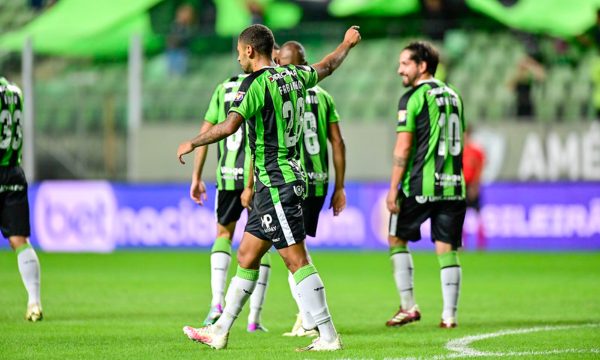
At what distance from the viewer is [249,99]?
24.1 ft

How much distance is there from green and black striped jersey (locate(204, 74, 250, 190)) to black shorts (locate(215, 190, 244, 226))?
0.24 feet

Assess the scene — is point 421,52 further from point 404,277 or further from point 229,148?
point 404,277

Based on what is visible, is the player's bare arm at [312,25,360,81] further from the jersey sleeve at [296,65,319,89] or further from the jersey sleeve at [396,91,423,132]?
the jersey sleeve at [396,91,423,132]

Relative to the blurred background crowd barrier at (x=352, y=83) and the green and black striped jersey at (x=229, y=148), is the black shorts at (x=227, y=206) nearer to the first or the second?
the green and black striped jersey at (x=229, y=148)

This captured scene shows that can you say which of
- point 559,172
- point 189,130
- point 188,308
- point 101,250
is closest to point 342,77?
point 189,130

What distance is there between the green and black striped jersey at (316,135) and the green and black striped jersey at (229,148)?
0.48 metres

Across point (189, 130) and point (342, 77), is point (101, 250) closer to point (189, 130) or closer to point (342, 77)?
point (189, 130)

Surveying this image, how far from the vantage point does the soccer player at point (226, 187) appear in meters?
9.34

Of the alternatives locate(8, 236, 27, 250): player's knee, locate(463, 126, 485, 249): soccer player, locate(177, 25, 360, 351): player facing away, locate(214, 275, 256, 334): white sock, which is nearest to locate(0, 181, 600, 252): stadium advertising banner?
locate(463, 126, 485, 249): soccer player

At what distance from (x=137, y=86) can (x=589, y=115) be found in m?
8.18

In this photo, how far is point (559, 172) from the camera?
21.5m

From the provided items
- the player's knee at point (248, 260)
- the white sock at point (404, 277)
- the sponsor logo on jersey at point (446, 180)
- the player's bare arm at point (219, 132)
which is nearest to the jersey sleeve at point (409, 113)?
the sponsor logo on jersey at point (446, 180)

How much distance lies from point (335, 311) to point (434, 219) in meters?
1.64

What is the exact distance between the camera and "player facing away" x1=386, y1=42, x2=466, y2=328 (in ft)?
31.2
